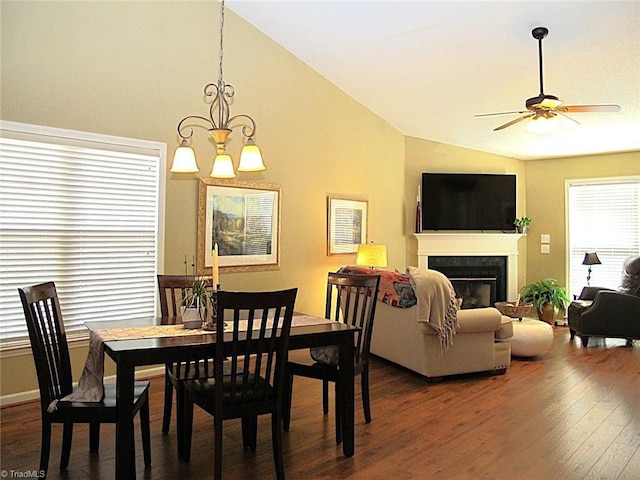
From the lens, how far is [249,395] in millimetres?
2744

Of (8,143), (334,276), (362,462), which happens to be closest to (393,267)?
(334,276)

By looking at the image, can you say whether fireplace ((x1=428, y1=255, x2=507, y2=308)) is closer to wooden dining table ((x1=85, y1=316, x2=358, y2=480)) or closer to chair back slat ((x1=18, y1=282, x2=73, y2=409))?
wooden dining table ((x1=85, y1=316, x2=358, y2=480))

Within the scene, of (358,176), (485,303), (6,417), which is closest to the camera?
(6,417)

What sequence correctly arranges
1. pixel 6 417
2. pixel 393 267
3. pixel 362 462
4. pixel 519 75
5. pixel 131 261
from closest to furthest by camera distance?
pixel 362 462, pixel 6 417, pixel 131 261, pixel 519 75, pixel 393 267

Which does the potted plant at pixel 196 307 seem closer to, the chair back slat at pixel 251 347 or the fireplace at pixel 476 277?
the chair back slat at pixel 251 347

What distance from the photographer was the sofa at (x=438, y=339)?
4.66 metres

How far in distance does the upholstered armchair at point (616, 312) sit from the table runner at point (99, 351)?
4867 millimetres

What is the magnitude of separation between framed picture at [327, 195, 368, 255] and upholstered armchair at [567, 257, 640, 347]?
288 cm

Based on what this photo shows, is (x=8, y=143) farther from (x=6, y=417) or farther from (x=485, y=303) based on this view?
(x=485, y=303)

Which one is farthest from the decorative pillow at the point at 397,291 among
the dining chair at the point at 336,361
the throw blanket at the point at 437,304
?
the dining chair at the point at 336,361

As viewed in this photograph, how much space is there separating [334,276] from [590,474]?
1991mm

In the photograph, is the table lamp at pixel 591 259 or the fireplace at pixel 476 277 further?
the fireplace at pixel 476 277

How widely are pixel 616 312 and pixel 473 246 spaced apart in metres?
2.20

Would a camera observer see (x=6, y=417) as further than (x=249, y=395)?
Yes
